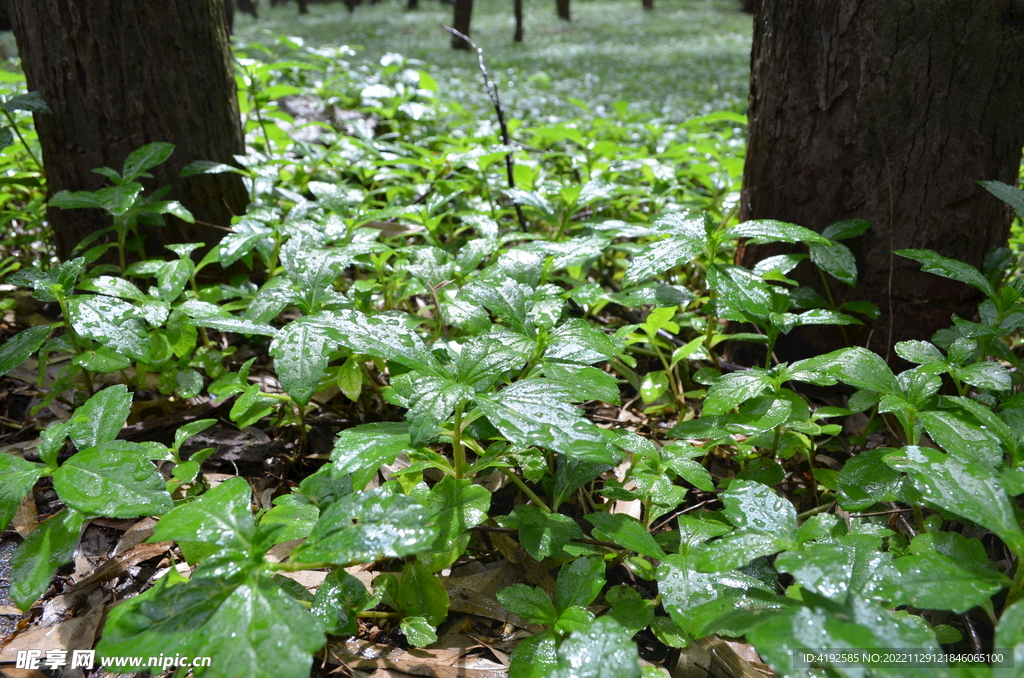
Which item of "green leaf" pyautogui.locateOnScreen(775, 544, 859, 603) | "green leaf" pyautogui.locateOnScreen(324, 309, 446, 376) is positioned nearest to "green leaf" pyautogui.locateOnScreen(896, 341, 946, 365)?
"green leaf" pyautogui.locateOnScreen(775, 544, 859, 603)

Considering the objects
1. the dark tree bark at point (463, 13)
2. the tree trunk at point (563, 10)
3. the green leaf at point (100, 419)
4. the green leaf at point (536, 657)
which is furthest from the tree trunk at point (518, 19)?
the green leaf at point (536, 657)

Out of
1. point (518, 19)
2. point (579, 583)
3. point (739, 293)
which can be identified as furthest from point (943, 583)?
point (518, 19)

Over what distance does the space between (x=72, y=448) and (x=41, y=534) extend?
1.76 ft

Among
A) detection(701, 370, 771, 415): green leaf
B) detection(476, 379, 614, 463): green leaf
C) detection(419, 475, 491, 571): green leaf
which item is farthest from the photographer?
detection(701, 370, 771, 415): green leaf

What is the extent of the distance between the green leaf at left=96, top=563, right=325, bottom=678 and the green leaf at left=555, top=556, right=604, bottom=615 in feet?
1.53

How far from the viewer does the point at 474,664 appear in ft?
3.91

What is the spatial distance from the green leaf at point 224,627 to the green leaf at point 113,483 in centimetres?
17

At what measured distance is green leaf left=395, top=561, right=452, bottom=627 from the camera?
3.94ft

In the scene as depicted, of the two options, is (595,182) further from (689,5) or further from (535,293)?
(689,5)

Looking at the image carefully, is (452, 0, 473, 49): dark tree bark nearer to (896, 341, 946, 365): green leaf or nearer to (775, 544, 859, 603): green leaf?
(896, 341, 946, 365): green leaf

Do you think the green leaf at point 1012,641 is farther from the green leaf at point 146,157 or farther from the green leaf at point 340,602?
the green leaf at point 146,157

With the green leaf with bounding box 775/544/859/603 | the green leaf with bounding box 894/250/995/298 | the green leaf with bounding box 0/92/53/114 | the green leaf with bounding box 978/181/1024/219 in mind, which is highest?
the green leaf with bounding box 0/92/53/114

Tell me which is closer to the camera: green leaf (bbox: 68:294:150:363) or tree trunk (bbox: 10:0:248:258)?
green leaf (bbox: 68:294:150:363)

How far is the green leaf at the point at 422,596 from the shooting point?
3.94ft
